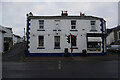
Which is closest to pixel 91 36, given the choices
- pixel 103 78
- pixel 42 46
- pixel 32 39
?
pixel 42 46

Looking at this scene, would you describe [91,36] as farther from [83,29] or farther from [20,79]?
[20,79]

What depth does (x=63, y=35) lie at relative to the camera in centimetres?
2188

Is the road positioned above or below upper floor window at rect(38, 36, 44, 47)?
below

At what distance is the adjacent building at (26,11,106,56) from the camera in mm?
21734

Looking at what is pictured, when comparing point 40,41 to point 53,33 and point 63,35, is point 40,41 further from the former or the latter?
point 63,35

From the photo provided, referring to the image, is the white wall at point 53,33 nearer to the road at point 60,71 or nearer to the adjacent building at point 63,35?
the adjacent building at point 63,35

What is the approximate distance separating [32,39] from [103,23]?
12.5 m

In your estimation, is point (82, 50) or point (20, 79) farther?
point (82, 50)

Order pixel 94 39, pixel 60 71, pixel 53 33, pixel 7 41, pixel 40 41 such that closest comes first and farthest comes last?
pixel 60 71 → pixel 94 39 → pixel 53 33 → pixel 40 41 → pixel 7 41

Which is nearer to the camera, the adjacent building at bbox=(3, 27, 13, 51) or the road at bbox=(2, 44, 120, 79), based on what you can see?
the road at bbox=(2, 44, 120, 79)

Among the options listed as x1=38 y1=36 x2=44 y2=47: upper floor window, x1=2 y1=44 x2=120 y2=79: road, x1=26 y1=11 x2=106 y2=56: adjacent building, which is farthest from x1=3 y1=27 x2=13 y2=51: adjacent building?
x1=2 y1=44 x2=120 y2=79: road

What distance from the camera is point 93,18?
22.5 m

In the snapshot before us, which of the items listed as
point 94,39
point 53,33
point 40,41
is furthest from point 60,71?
point 94,39

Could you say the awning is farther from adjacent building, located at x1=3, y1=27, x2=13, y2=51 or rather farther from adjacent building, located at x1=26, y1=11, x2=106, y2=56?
adjacent building, located at x1=3, y1=27, x2=13, y2=51
